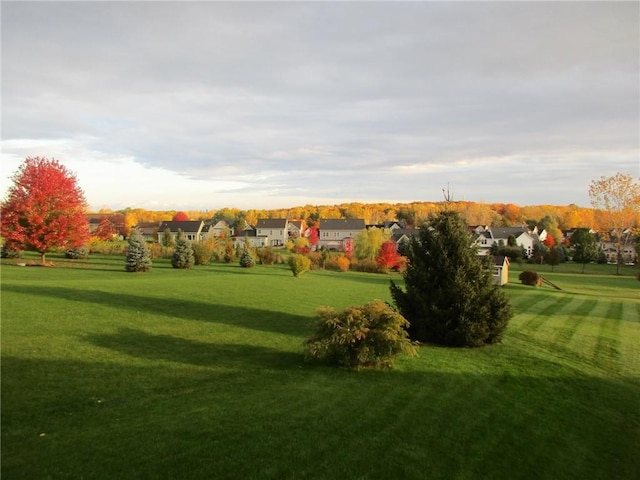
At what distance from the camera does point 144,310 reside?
1608 cm

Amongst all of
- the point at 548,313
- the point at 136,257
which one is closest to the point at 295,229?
the point at 136,257

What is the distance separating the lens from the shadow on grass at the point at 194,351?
10.9 meters

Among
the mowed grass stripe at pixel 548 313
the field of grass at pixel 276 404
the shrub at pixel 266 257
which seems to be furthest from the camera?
the shrub at pixel 266 257

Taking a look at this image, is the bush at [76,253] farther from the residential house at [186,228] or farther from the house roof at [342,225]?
the house roof at [342,225]

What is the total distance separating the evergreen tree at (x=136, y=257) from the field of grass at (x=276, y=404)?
14875 millimetres

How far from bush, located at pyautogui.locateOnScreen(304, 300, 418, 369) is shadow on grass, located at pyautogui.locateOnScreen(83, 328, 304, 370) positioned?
0.93 m

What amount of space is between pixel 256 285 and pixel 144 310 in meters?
10.9

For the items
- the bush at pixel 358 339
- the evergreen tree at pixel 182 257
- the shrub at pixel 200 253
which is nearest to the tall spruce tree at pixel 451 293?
the bush at pixel 358 339

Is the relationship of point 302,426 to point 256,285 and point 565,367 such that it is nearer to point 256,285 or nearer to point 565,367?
point 565,367

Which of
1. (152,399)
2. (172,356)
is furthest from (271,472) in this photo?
(172,356)

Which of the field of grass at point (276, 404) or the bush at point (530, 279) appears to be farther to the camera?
the bush at point (530, 279)

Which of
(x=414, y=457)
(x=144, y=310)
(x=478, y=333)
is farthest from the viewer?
(x=144, y=310)

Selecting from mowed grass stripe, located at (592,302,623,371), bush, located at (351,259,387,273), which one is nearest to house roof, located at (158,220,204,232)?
bush, located at (351,259,387,273)

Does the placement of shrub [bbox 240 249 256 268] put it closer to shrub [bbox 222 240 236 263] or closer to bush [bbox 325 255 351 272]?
shrub [bbox 222 240 236 263]
